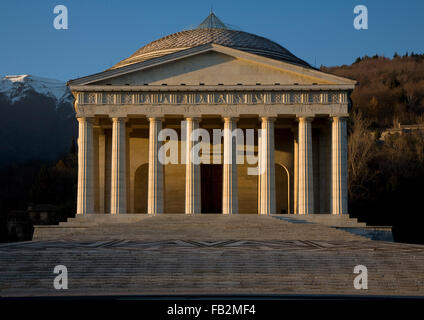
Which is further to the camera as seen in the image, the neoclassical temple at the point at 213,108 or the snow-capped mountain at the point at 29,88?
the snow-capped mountain at the point at 29,88

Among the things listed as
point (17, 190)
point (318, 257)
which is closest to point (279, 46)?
point (318, 257)

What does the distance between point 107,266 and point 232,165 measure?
78.0ft

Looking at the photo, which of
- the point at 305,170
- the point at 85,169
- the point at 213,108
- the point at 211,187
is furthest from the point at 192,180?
the point at 305,170

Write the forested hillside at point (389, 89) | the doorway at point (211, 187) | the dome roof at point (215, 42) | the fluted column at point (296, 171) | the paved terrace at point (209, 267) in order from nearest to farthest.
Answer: the paved terrace at point (209, 267), the fluted column at point (296, 171), the doorway at point (211, 187), the dome roof at point (215, 42), the forested hillside at point (389, 89)

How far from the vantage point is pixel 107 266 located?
86.3ft

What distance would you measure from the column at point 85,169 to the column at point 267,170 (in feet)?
47.3

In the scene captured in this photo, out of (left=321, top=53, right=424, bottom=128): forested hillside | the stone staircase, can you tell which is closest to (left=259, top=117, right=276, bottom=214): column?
the stone staircase

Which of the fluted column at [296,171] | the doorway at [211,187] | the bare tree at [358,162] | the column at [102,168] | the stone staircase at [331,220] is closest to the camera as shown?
the stone staircase at [331,220]

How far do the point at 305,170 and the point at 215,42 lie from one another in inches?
654

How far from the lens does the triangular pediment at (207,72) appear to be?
4891 centimetres

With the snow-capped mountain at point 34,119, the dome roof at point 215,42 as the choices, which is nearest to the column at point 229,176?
the dome roof at point 215,42

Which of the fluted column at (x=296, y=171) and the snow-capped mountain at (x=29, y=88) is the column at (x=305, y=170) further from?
the snow-capped mountain at (x=29, y=88)

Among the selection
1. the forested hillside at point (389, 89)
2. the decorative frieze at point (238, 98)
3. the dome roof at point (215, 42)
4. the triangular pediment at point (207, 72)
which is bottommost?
the decorative frieze at point (238, 98)

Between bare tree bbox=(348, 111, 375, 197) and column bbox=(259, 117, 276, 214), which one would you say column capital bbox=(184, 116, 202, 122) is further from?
bare tree bbox=(348, 111, 375, 197)
